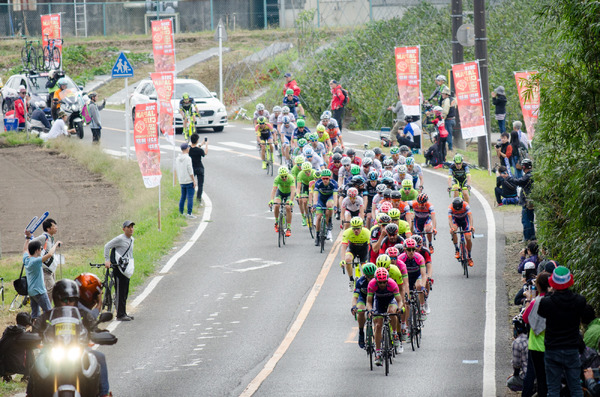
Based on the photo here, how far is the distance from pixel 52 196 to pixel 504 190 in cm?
1364

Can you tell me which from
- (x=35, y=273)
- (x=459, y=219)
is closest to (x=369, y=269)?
(x=35, y=273)

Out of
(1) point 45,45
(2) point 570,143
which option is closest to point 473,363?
(2) point 570,143

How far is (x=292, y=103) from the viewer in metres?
34.4

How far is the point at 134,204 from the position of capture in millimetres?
28953

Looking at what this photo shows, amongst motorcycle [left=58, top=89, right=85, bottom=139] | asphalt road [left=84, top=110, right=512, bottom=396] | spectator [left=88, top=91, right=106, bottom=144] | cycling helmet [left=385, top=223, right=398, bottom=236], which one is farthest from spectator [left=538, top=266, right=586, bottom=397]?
motorcycle [left=58, top=89, right=85, bottom=139]

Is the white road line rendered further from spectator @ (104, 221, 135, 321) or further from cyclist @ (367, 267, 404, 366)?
spectator @ (104, 221, 135, 321)

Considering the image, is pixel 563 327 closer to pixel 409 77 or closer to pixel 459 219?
pixel 459 219

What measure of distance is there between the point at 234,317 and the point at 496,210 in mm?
10884

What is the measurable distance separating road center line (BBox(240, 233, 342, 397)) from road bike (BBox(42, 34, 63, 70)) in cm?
2033

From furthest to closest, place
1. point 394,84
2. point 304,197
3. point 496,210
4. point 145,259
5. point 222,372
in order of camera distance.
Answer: point 394,84 < point 496,210 < point 304,197 < point 145,259 < point 222,372

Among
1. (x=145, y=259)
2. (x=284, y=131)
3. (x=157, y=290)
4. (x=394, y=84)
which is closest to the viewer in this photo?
(x=157, y=290)

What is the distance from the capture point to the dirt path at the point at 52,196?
26312 millimetres

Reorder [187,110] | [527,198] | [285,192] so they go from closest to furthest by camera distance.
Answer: [527,198]
[285,192]
[187,110]

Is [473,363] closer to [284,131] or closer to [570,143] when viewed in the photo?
[570,143]
